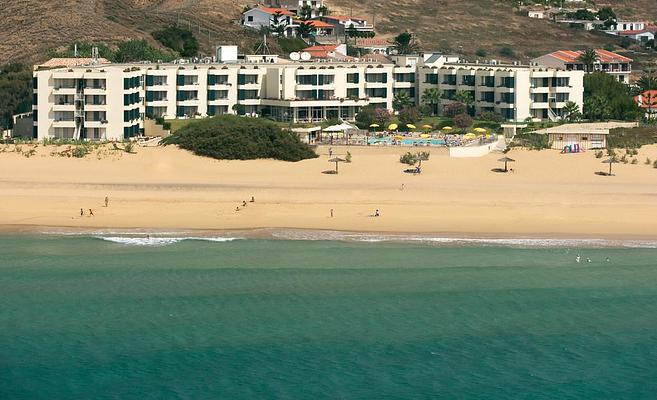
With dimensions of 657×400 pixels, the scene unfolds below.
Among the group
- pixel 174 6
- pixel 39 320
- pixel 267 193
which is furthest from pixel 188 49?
pixel 39 320

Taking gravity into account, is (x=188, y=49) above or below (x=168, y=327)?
above

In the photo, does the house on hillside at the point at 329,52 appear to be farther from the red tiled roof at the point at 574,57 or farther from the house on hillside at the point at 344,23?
the house on hillside at the point at 344,23

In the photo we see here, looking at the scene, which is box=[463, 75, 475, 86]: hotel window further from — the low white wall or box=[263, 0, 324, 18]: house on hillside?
box=[263, 0, 324, 18]: house on hillside

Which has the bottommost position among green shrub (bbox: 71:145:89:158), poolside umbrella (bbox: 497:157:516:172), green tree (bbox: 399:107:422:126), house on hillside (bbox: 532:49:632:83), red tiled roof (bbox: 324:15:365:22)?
poolside umbrella (bbox: 497:157:516:172)

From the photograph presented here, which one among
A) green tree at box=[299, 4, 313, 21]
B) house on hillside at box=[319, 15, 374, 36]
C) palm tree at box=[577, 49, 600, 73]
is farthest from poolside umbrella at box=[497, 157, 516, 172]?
green tree at box=[299, 4, 313, 21]

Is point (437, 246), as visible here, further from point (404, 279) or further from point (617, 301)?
point (617, 301)

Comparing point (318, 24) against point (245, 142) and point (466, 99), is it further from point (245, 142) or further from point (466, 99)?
point (245, 142)
